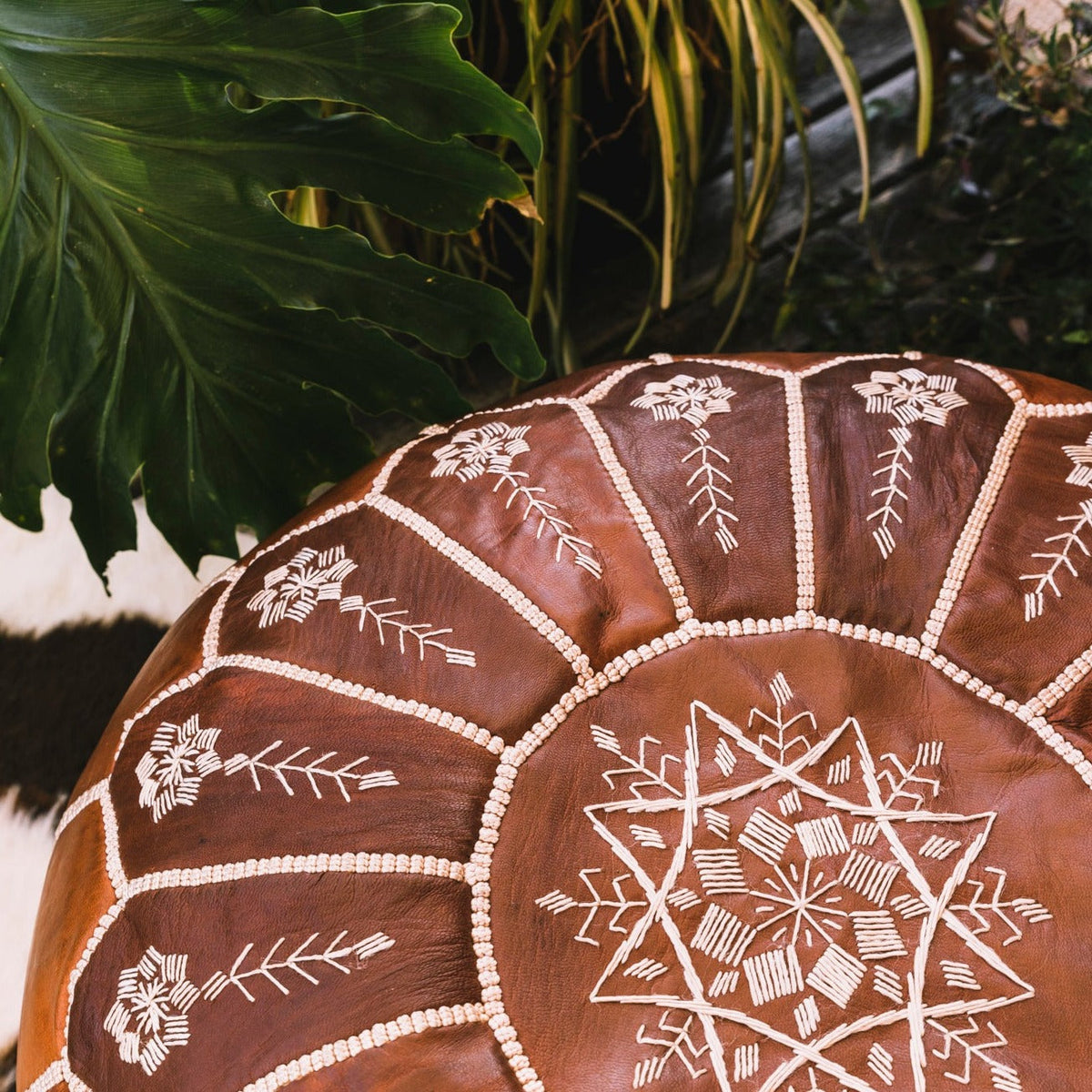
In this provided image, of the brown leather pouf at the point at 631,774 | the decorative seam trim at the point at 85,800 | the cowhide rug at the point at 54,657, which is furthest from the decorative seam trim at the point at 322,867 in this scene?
the cowhide rug at the point at 54,657

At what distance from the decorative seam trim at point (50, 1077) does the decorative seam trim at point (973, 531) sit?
25.6 inches

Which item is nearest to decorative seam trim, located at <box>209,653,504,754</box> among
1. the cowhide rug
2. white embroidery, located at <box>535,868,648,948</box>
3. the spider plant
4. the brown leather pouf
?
the brown leather pouf

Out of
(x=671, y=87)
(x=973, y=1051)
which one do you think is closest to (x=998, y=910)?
(x=973, y=1051)

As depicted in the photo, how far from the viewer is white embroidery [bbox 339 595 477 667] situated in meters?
0.71

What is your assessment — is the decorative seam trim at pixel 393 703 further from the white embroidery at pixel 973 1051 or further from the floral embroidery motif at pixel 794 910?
the white embroidery at pixel 973 1051

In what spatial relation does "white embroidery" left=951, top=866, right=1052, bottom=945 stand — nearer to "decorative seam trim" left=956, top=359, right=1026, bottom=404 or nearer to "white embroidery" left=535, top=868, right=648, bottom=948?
"white embroidery" left=535, top=868, right=648, bottom=948

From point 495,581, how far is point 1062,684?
405mm

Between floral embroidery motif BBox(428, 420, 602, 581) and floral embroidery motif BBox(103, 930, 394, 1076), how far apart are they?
297mm

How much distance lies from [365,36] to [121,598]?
0.80 metres

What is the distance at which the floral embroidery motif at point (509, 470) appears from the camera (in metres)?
0.74

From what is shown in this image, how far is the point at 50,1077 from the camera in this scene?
65 centimetres

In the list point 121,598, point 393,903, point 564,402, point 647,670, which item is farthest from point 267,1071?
point 121,598

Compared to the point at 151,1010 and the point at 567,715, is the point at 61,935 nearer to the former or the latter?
the point at 151,1010

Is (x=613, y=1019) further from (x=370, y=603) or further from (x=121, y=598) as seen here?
(x=121, y=598)
